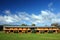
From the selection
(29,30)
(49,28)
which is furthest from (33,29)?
(49,28)

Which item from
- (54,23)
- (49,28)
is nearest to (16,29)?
(49,28)

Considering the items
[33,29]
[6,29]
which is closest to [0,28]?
[6,29]

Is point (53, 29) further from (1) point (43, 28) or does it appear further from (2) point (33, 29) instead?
(2) point (33, 29)

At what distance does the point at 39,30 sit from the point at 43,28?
215cm

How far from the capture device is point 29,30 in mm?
69375

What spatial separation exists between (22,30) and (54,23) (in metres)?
28.5

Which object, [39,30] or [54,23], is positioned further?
[54,23]

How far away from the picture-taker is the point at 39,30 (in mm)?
68562

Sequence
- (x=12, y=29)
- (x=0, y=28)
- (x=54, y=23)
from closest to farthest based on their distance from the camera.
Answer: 1. (x=12, y=29)
2. (x=0, y=28)
3. (x=54, y=23)

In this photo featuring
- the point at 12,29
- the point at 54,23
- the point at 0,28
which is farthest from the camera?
the point at 54,23

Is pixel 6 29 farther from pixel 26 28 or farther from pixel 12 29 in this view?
pixel 26 28

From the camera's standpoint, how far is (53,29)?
6788cm

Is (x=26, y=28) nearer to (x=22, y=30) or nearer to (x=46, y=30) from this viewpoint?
(x=22, y=30)

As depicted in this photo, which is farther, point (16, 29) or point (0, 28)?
point (0, 28)
